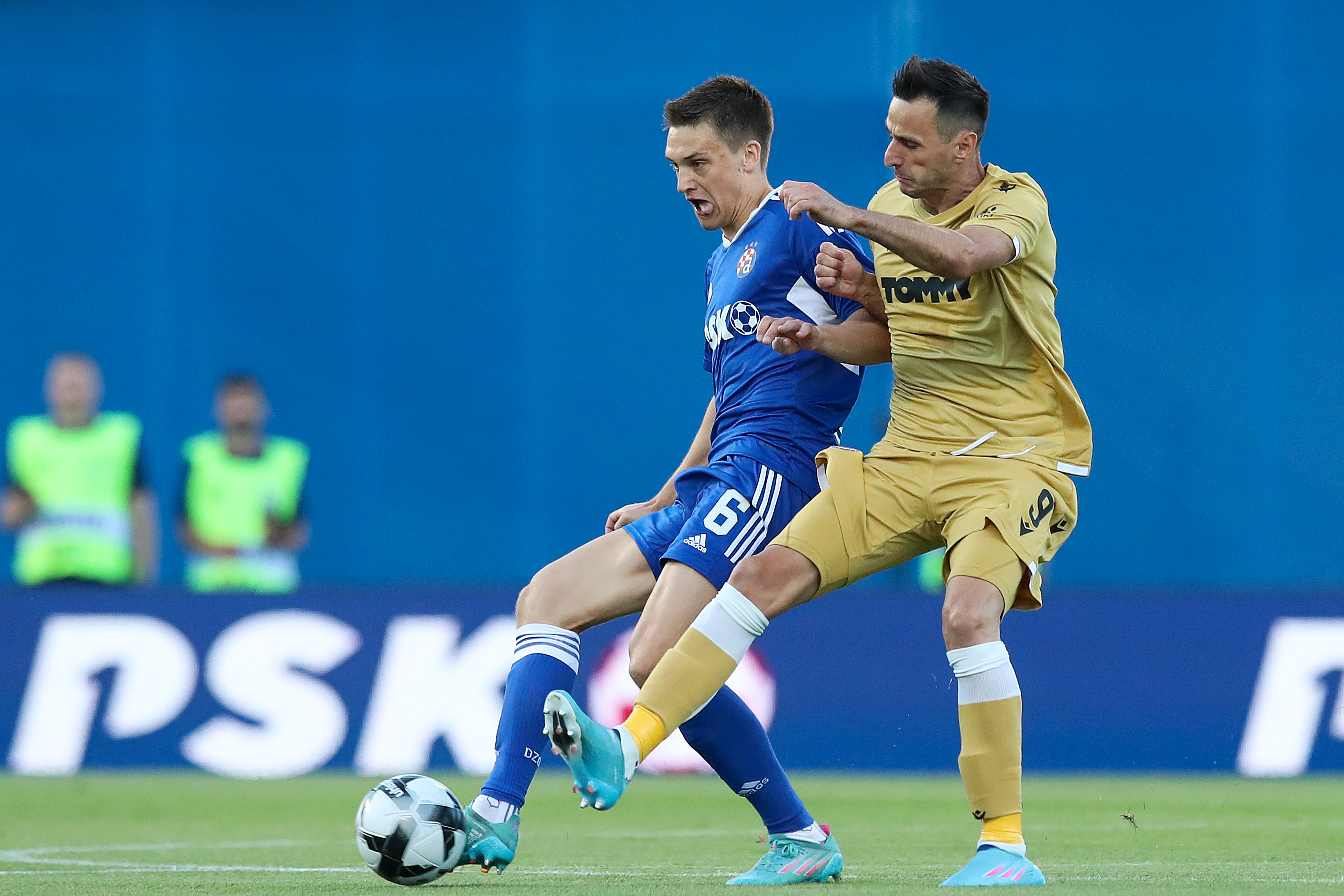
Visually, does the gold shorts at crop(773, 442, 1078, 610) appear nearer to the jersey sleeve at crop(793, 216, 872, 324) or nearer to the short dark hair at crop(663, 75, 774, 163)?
the jersey sleeve at crop(793, 216, 872, 324)

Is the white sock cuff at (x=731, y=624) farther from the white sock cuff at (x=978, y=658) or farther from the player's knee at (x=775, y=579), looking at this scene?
the white sock cuff at (x=978, y=658)

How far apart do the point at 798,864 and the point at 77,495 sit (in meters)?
6.52

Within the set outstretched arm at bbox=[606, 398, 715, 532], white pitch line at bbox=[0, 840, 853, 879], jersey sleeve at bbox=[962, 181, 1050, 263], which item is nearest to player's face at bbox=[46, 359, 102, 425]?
white pitch line at bbox=[0, 840, 853, 879]

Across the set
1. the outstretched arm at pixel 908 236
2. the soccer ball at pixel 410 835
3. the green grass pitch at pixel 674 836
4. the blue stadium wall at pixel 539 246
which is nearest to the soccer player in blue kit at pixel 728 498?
the soccer ball at pixel 410 835

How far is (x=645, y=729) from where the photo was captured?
14.5 feet

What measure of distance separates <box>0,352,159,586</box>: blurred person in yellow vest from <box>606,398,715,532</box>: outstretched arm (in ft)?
18.0

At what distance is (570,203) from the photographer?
14.5 metres

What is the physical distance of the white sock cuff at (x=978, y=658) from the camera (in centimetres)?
461

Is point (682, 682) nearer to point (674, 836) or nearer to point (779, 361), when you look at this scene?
point (779, 361)

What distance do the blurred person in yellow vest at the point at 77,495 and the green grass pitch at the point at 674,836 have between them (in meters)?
1.37

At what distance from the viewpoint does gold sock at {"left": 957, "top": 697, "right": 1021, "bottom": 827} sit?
461cm

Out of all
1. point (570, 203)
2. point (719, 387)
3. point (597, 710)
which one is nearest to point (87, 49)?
point (570, 203)

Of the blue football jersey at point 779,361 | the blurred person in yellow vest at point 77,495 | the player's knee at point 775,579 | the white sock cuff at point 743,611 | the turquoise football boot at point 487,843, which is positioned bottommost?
the blurred person in yellow vest at point 77,495

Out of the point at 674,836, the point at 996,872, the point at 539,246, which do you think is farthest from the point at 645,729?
the point at 539,246
